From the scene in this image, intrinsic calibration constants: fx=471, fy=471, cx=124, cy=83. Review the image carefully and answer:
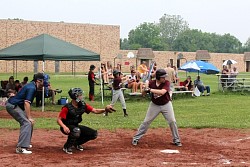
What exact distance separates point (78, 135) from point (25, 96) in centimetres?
125

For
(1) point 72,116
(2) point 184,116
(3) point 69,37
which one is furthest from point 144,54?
Result: (1) point 72,116

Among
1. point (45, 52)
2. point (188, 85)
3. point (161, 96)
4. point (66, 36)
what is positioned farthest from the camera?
point (66, 36)

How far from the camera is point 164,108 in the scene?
9828 mm

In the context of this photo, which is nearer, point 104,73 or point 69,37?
point 104,73

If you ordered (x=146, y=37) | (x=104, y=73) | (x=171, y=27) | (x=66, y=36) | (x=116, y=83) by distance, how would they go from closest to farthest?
(x=116, y=83)
(x=104, y=73)
(x=66, y=36)
(x=146, y=37)
(x=171, y=27)

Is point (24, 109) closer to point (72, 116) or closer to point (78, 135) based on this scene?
point (72, 116)

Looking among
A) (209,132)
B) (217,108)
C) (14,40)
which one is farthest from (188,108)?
(14,40)

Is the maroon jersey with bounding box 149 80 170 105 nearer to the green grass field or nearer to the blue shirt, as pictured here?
the blue shirt

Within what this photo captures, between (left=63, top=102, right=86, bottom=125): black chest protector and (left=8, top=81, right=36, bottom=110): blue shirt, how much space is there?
2.26 feet

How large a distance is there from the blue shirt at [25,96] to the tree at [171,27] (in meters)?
162

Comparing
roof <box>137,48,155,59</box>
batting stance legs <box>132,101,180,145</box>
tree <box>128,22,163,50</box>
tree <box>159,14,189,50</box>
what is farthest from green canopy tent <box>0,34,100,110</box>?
tree <box>159,14,189,50</box>

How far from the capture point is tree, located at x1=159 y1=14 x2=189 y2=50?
17111 centimetres

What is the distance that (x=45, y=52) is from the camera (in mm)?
17438

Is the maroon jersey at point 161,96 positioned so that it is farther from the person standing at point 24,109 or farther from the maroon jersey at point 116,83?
the maroon jersey at point 116,83
